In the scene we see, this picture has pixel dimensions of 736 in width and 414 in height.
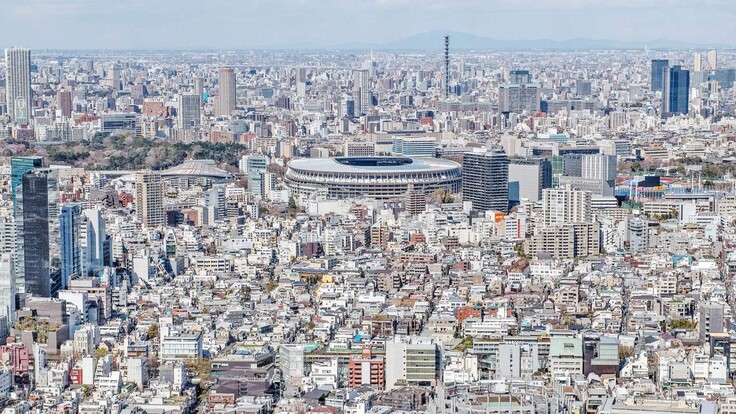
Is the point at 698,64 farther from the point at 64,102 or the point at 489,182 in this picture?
the point at 489,182

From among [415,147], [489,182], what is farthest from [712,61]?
[489,182]

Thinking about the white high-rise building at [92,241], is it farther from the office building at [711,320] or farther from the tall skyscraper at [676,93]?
the tall skyscraper at [676,93]

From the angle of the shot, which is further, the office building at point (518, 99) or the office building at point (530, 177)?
the office building at point (518, 99)

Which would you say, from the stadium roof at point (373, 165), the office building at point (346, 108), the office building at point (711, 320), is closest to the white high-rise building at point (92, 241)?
the office building at point (711, 320)

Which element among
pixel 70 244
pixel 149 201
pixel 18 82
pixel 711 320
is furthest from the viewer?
pixel 18 82

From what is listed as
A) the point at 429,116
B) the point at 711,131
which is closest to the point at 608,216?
the point at 711,131

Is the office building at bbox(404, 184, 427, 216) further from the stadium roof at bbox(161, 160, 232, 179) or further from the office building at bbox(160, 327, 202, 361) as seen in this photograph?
the office building at bbox(160, 327, 202, 361)

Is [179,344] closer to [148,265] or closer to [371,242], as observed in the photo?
[148,265]
